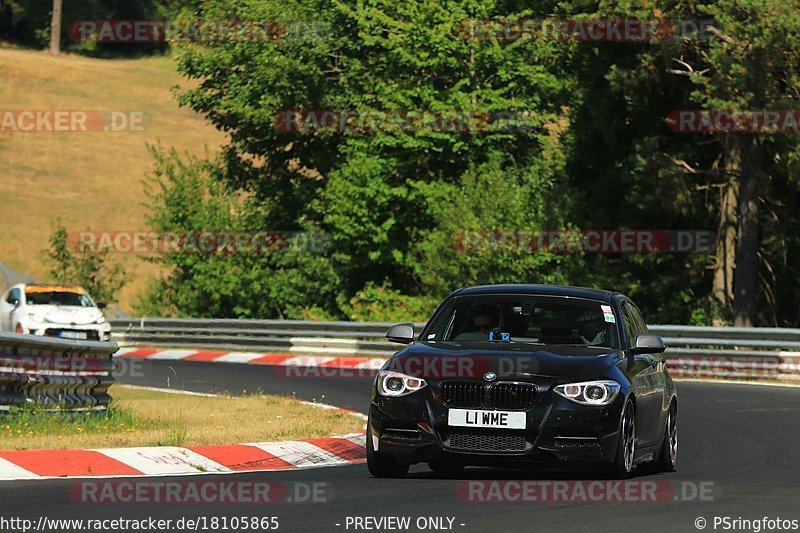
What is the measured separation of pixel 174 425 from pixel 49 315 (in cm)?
1696

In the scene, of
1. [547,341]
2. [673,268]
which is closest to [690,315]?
[673,268]

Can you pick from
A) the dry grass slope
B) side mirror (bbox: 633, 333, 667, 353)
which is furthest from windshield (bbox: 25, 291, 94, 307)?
the dry grass slope

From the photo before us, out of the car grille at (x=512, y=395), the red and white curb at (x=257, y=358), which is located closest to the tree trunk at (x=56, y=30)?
the red and white curb at (x=257, y=358)

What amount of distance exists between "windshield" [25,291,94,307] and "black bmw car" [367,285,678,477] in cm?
2217

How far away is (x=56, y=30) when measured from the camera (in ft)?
385

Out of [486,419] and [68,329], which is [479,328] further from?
[68,329]

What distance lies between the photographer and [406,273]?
46625mm

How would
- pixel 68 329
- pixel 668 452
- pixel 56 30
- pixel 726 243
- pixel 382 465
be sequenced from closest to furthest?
pixel 382 465 → pixel 668 452 → pixel 68 329 → pixel 726 243 → pixel 56 30

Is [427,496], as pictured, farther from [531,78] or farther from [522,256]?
[531,78]

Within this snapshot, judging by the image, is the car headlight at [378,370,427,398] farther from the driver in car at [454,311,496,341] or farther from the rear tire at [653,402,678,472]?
the rear tire at [653,402,678,472]

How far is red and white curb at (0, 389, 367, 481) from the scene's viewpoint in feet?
41.1

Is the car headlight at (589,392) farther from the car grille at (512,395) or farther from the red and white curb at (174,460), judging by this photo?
the red and white curb at (174,460)

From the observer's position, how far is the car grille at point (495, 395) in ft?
38.1

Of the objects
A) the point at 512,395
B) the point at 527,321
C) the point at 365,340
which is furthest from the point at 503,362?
the point at 365,340
